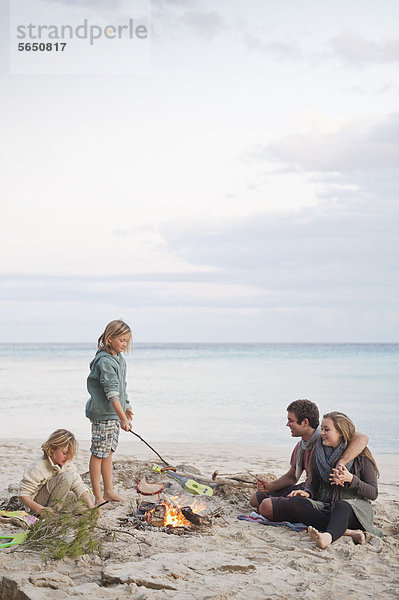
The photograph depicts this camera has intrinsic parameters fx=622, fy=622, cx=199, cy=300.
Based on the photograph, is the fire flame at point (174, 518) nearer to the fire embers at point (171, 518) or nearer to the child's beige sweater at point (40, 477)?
the fire embers at point (171, 518)

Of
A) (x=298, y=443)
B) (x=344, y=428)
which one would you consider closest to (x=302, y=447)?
(x=298, y=443)

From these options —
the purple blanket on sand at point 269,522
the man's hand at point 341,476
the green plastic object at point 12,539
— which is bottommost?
the purple blanket on sand at point 269,522

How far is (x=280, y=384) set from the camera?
24.2 meters

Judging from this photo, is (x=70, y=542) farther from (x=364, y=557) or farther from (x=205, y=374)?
(x=205, y=374)

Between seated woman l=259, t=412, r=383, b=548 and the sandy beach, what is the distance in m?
0.15

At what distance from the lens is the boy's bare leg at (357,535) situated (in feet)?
14.6

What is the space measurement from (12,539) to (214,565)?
147cm

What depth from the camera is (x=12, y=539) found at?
4289 mm

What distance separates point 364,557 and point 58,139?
12448 mm

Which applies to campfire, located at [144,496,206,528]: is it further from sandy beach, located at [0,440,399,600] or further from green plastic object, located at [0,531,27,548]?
green plastic object, located at [0,531,27,548]

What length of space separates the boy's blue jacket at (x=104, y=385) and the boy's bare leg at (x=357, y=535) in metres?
2.13

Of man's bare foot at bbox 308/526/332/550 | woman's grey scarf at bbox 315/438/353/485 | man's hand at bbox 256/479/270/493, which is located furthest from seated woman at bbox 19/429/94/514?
woman's grey scarf at bbox 315/438/353/485

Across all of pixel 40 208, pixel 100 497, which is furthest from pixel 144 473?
pixel 40 208

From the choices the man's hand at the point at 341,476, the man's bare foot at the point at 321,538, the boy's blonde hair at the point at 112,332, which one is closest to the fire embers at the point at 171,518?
the man's bare foot at the point at 321,538
